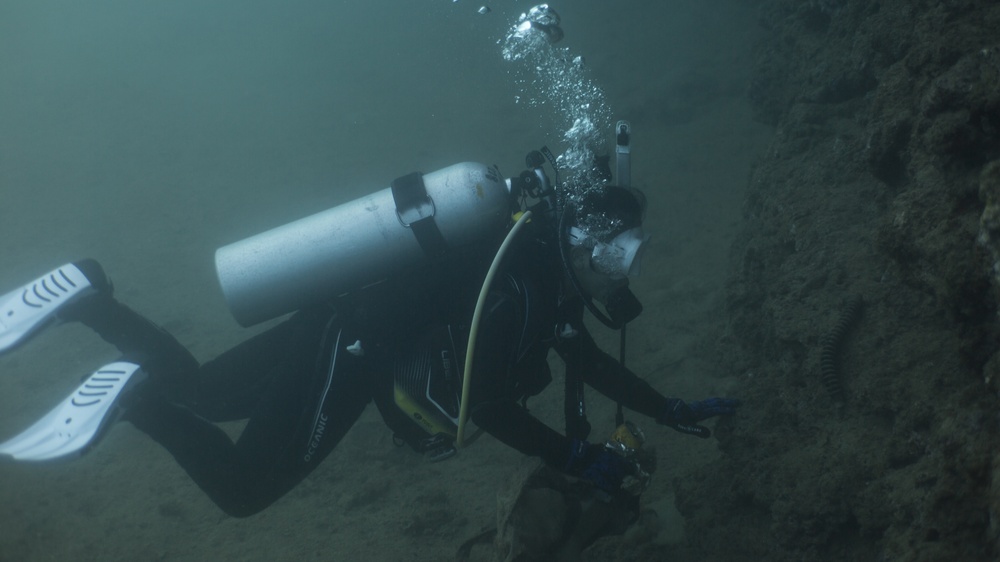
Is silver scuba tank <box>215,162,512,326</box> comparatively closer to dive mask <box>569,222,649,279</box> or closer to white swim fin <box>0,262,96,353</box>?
dive mask <box>569,222,649,279</box>

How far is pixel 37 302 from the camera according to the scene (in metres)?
3.19

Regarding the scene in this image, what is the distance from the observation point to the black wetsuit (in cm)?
304

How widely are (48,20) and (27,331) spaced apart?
4739 cm

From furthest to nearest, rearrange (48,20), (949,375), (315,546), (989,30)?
(48,20)
(315,546)
(989,30)
(949,375)

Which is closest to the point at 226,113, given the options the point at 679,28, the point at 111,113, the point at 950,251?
the point at 111,113

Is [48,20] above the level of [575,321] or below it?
above

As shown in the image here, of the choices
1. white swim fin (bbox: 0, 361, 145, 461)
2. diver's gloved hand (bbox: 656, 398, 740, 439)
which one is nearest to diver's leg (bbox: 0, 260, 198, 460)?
white swim fin (bbox: 0, 361, 145, 461)

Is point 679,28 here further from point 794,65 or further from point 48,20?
point 48,20

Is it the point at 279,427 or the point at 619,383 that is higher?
the point at 279,427

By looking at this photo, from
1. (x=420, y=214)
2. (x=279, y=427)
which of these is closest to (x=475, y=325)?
(x=420, y=214)

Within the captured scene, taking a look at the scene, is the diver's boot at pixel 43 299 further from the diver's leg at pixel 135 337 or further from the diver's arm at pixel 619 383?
the diver's arm at pixel 619 383

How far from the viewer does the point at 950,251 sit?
2178 mm

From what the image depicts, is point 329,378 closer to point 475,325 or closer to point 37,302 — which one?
point 475,325

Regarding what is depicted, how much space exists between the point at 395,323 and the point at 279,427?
0.98 metres
